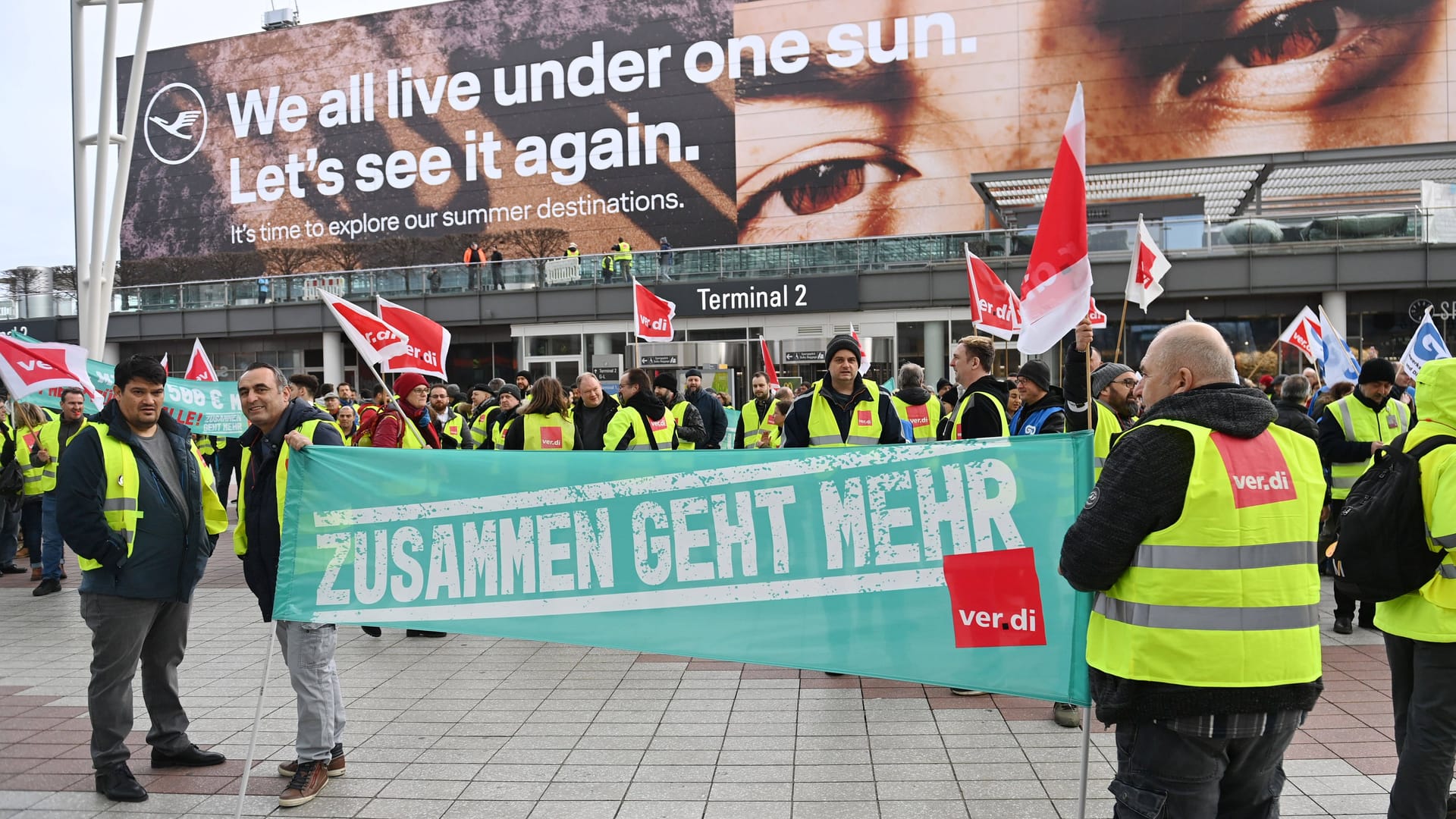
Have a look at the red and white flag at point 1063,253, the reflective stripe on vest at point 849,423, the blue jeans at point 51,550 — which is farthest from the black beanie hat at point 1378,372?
the blue jeans at point 51,550

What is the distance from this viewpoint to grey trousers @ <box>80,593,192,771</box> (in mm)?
4762

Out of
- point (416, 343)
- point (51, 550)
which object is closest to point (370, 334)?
point (416, 343)

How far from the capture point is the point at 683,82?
40.8 metres

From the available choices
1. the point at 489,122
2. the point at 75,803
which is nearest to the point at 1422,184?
the point at 75,803

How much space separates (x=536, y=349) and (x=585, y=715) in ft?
93.0

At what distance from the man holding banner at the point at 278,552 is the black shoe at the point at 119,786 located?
60 cm

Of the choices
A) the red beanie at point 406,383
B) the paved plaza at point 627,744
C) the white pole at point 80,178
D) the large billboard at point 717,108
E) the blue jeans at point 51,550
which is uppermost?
the large billboard at point 717,108

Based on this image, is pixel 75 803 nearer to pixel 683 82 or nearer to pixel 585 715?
pixel 585 715

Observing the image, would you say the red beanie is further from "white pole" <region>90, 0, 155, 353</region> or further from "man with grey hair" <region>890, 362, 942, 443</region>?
"white pole" <region>90, 0, 155, 353</region>

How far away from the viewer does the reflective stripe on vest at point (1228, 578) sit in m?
2.76

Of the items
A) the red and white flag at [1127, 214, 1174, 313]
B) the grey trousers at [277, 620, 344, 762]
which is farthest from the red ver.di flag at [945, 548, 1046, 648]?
the red and white flag at [1127, 214, 1174, 313]

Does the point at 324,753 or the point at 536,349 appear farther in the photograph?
the point at 536,349

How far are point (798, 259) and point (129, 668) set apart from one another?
25445 mm

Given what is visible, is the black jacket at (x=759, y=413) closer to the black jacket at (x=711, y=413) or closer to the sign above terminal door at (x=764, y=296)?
the black jacket at (x=711, y=413)
